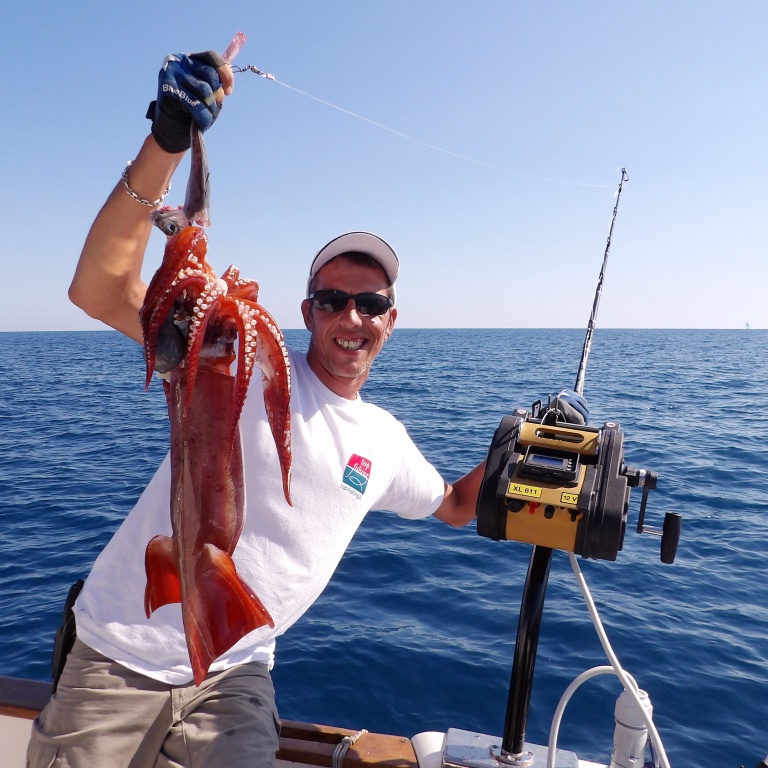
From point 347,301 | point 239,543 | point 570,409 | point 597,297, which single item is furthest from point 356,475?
point 597,297

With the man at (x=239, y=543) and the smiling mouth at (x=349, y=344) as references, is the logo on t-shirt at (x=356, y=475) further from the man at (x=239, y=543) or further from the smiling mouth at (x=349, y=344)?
the smiling mouth at (x=349, y=344)

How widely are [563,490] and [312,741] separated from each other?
201cm

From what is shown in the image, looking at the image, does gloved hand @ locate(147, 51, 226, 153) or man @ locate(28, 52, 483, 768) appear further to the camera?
man @ locate(28, 52, 483, 768)

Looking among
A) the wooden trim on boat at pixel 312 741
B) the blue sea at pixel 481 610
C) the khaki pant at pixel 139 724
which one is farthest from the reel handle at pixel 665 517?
the blue sea at pixel 481 610

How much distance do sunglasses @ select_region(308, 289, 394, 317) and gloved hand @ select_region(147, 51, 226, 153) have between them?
1.21m

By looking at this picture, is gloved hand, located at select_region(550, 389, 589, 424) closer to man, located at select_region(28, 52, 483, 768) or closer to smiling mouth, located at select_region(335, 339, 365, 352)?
man, located at select_region(28, 52, 483, 768)

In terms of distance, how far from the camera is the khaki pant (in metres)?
2.51

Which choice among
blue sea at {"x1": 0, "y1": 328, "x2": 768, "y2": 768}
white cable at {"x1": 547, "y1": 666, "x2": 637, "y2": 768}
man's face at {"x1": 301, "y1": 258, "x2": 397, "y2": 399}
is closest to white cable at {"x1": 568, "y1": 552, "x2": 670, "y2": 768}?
white cable at {"x1": 547, "y1": 666, "x2": 637, "y2": 768}

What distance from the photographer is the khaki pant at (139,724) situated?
2508mm

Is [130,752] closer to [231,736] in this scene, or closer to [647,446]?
[231,736]

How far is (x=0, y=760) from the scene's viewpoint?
3352 millimetres

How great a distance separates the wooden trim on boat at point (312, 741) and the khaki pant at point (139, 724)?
1.96 feet

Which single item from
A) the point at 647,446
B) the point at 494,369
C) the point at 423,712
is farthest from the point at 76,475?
the point at 494,369

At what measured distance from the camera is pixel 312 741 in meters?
3.34
